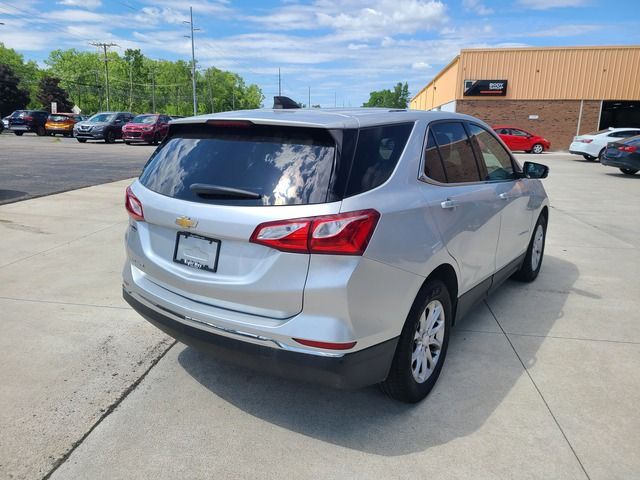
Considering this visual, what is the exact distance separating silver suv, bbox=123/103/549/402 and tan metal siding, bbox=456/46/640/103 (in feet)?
117

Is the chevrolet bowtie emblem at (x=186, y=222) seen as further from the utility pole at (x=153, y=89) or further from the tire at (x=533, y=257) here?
the utility pole at (x=153, y=89)

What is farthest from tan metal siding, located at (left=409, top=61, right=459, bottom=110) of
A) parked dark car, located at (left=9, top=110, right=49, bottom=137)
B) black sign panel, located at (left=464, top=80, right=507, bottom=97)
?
parked dark car, located at (left=9, top=110, right=49, bottom=137)

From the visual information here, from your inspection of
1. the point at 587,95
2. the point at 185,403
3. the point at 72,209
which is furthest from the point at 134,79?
the point at 185,403

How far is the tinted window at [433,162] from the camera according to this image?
3025 millimetres

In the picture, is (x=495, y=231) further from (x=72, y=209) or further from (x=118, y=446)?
(x=72, y=209)

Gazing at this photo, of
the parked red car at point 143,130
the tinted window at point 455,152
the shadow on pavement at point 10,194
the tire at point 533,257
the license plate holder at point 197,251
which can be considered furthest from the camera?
the parked red car at point 143,130

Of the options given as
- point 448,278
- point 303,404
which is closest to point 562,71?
point 448,278

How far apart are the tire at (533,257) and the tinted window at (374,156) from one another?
112 inches

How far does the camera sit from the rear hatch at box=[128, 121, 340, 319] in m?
2.37

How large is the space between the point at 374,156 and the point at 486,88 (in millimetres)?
36086

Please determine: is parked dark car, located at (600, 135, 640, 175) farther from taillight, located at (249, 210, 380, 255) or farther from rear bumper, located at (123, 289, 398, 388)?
taillight, located at (249, 210, 380, 255)

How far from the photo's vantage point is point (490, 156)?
409 centimetres

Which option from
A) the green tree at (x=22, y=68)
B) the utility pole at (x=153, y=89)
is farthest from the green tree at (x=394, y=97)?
the green tree at (x=22, y=68)

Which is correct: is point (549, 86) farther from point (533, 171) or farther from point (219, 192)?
point (219, 192)
